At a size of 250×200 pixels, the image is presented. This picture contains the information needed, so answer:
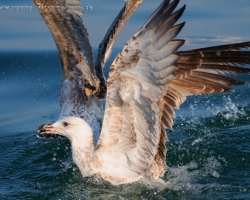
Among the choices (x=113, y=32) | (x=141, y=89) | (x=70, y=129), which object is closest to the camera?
(x=141, y=89)

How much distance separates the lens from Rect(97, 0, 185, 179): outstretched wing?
195 inches

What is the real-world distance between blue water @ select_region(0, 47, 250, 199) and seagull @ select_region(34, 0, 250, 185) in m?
0.29

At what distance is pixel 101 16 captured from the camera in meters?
12.0

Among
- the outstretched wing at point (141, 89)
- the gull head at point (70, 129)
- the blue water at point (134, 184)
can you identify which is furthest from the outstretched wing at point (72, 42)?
the outstretched wing at point (141, 89)

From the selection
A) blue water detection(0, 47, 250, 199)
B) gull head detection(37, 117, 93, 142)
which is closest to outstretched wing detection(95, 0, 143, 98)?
blue water detection(0, 47, 250, 199)

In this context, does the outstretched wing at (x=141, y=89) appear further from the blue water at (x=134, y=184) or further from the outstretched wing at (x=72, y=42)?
the outstretched wing at (x=72, y=42)

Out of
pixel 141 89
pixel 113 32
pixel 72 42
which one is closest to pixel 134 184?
pixel 141 89

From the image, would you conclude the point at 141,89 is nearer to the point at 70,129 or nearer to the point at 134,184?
the point at 70,129

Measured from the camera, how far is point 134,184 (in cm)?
596

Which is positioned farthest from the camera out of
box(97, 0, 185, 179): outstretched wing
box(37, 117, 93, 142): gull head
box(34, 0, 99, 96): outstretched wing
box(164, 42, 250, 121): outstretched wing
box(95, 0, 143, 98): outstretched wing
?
box(34, 0, 99, 96): outstretched wing

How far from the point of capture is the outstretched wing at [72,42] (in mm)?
7293

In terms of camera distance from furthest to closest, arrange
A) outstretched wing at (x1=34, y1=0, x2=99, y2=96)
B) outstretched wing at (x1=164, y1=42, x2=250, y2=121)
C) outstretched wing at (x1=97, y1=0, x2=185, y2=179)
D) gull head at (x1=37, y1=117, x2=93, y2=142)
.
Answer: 1. outstretched wing at (x1=34, y1=0, x2=99, y2=96)
2. outstretched wing at (x1=164, y1=42, x2=250, y2=121)
3. gull head at (x1=37, y1=117, x2=93, y2=142)
4. outstretched wing at (x1=97, y1=0, x2=185, y2=179)

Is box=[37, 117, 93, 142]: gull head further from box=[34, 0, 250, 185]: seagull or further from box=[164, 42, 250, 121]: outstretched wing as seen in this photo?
box=[164, 42, 250, 121]: outstretched wing

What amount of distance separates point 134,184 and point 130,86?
121 cm
